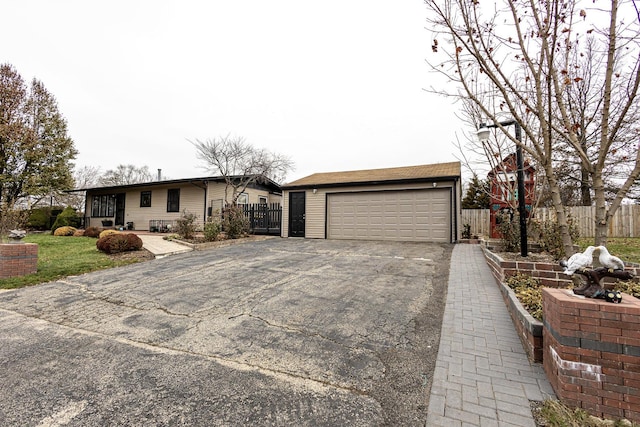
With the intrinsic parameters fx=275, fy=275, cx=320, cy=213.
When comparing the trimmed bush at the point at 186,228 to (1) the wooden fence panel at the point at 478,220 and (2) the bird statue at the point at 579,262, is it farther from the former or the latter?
(1) the wooden fence panel at the point at 478,220

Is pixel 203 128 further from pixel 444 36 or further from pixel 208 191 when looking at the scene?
pixel 444 36

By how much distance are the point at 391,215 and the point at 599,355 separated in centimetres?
932

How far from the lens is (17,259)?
592 cm

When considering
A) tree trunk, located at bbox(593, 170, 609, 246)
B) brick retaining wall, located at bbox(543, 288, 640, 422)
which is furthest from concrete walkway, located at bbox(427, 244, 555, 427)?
tree trunk, located at bbox(593, 170, 609, 246)

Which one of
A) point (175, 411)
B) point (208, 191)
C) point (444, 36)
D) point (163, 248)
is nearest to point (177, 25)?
point (163, 248)

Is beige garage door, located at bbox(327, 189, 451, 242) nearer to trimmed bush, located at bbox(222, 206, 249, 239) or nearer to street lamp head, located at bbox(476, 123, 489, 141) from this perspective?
trimmed bush, located at bbox(222, 206, 249, 239)

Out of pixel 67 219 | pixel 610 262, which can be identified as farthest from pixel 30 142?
pixel 610 262

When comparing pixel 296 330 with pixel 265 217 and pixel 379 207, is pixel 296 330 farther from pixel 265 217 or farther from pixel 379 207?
pixel 265 217

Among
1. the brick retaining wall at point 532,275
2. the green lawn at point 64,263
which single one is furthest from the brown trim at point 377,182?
the green lawn at point 64,263

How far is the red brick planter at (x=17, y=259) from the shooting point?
228 inches

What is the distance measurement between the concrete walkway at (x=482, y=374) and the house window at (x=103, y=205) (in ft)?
71.3

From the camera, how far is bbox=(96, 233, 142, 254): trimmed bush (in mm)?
8281

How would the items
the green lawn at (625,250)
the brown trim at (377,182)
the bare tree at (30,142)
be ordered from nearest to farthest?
1. the green lawn at (625,250)
2. the brown trim at (377,182)
3. the bare tree at (30,142)

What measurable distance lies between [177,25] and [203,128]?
8726mm
